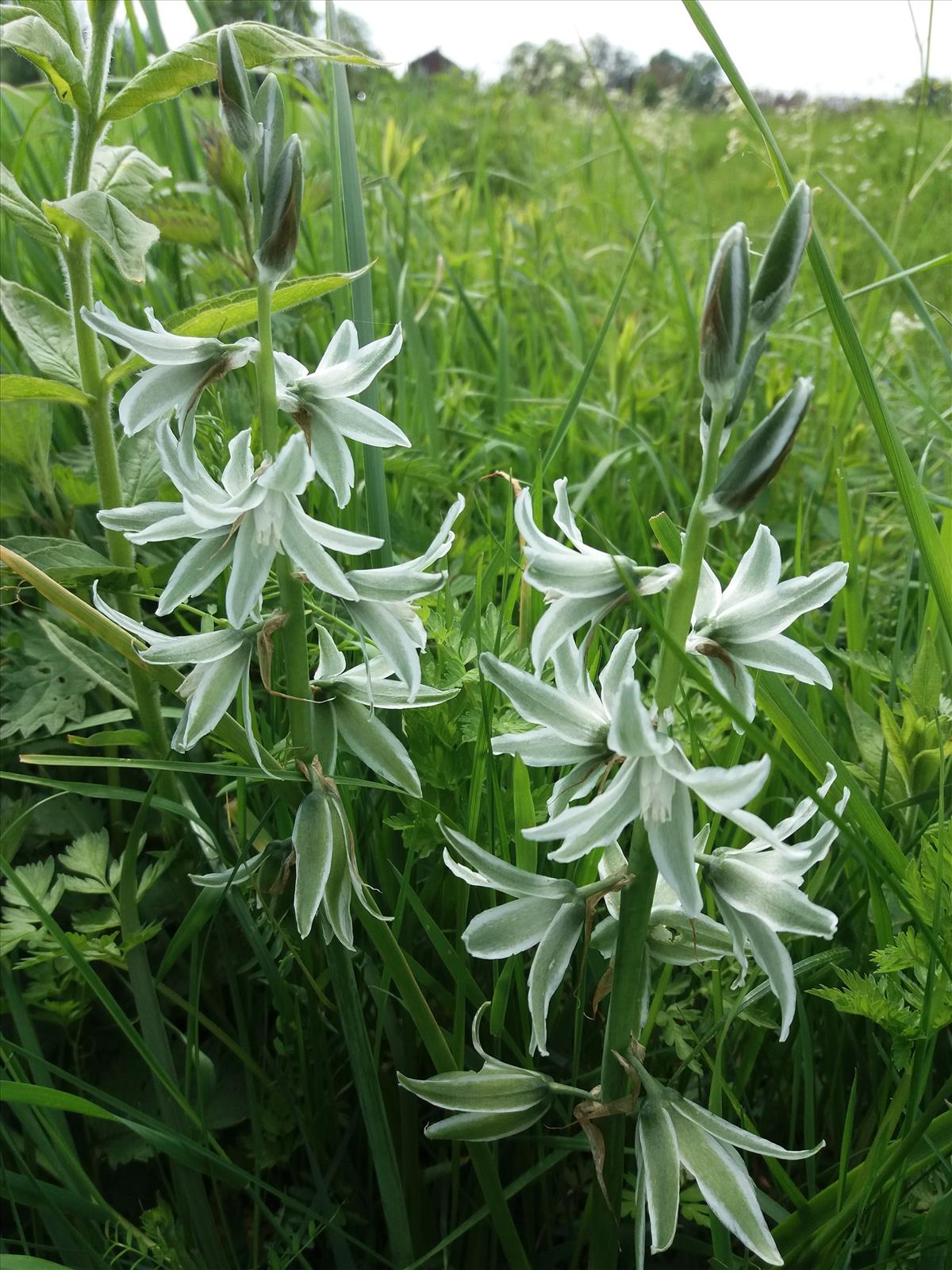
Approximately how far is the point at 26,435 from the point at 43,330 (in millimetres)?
232

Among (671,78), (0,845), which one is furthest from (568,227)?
(0,845)

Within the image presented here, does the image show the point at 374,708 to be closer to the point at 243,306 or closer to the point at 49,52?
the point at 243,306

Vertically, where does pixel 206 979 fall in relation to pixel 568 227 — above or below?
below

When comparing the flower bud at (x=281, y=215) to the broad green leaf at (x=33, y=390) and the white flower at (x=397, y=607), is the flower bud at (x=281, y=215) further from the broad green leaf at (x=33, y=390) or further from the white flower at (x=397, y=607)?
the broad green leaf at (x=33, y=390)

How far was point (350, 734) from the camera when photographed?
1146 millimetres

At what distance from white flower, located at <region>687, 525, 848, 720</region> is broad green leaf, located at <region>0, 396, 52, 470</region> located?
116cm

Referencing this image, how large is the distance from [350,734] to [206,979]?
778mm

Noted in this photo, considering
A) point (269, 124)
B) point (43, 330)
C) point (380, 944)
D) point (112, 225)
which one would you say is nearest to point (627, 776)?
point (380, 944)

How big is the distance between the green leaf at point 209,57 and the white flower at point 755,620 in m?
0.76

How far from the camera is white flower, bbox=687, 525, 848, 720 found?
954mm

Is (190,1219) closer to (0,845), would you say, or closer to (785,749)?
(0,845)

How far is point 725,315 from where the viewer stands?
85 centimetres

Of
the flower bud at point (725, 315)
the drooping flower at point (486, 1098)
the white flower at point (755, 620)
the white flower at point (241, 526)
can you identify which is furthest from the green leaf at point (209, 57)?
the drooping flower at point (486, 1098)

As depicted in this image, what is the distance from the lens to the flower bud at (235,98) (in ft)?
3.28
